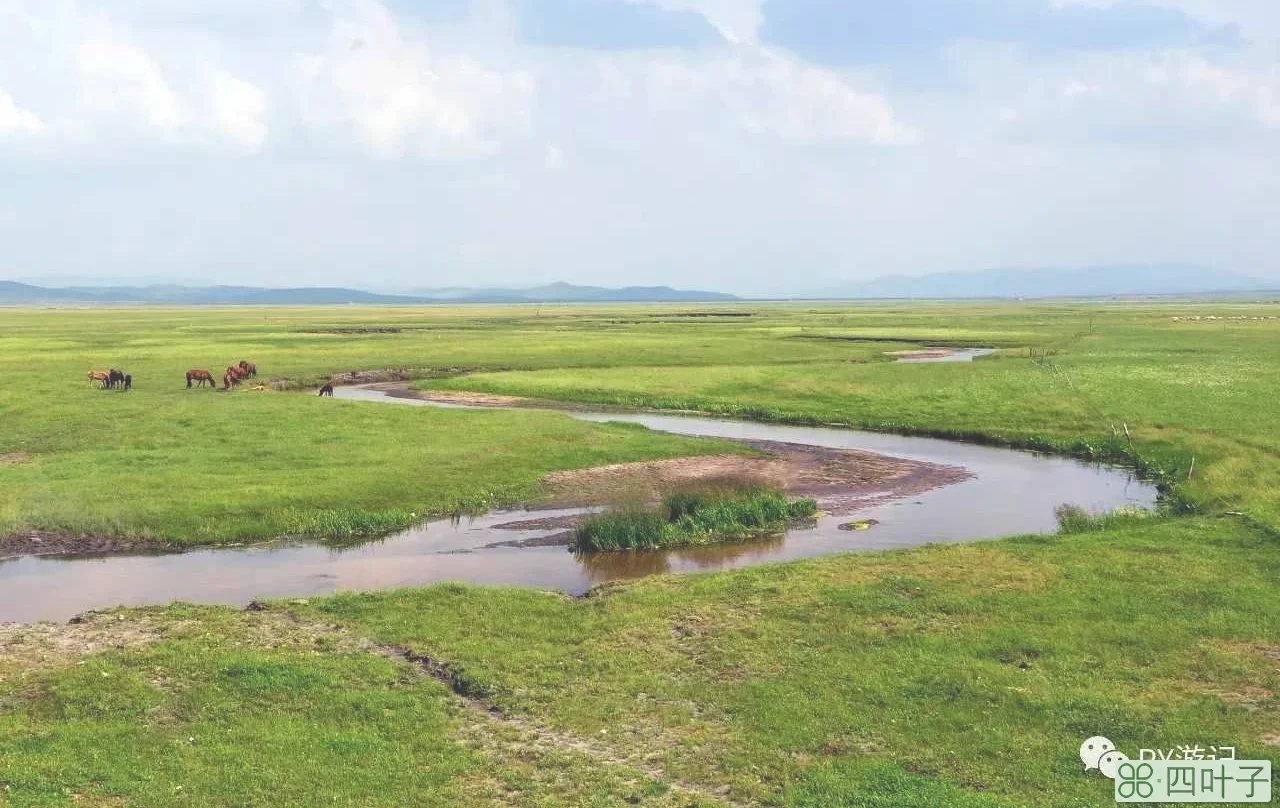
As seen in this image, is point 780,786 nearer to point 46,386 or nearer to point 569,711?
point 569,711

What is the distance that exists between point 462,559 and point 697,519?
737 cm

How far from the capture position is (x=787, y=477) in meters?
34.9

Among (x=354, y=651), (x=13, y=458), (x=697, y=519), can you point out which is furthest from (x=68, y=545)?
(x=697, y=519)

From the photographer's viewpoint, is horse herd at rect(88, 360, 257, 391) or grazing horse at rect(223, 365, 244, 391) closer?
horse herd at rect(88, 360, 257, 391)

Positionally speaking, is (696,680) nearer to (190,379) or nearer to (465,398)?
(465,398)

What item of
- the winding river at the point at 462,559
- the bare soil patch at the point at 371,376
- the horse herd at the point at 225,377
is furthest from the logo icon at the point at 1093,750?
the bare soil patch at the point at 371,376

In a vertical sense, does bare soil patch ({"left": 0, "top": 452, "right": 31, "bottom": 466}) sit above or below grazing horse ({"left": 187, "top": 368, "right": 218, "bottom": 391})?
below

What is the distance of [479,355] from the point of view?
81.4m

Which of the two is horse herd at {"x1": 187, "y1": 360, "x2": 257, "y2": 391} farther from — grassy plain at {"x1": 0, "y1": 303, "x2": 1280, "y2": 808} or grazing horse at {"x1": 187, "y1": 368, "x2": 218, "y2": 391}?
grassy plain at {"x1": 0, "y1": 303, "x2": 1280, "y2": 808}

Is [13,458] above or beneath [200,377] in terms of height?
beneath

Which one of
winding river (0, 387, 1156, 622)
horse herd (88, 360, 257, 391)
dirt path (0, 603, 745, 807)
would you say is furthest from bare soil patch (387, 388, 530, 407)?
dirt path (0, 603, 745, 807)

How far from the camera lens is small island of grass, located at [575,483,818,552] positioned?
84.8 ft

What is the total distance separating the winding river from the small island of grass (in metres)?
0.62

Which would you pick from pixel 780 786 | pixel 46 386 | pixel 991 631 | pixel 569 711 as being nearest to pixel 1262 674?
pixel 991 631
